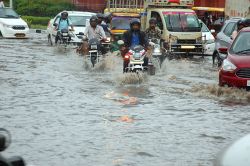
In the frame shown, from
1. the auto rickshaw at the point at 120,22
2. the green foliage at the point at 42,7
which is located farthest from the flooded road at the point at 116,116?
the green foliage at the point at 42,7

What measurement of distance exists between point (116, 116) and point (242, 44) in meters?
5.11

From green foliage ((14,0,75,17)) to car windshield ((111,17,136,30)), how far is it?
26.1 metres

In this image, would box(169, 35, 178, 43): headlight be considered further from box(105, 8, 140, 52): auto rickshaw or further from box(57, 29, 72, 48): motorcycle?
box(57, 29, 72, 48): motorcycle

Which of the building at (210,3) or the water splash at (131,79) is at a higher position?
the building at (210,3)

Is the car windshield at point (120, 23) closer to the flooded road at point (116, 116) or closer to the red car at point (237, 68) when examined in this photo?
the flooded road at point (116, 116)

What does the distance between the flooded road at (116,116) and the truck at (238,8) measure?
413 inches

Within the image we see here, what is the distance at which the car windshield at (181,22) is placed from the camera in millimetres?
25391

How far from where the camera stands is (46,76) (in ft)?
58.4

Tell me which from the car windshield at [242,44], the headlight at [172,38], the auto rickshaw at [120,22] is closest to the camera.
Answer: the car windshield at [242,44]

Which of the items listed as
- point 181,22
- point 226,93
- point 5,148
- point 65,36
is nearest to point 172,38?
point 181,22

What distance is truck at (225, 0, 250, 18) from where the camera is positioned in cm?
2958

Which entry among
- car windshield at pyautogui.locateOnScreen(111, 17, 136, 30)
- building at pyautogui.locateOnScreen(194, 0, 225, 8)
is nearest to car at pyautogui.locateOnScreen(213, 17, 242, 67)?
car windshield at pyautogui.locateOnScreen(111, 17, 136, 30)

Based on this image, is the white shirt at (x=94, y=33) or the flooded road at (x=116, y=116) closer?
the flooded road at (x=116, y=116)

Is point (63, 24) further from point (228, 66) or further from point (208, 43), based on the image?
point (228, 66)
